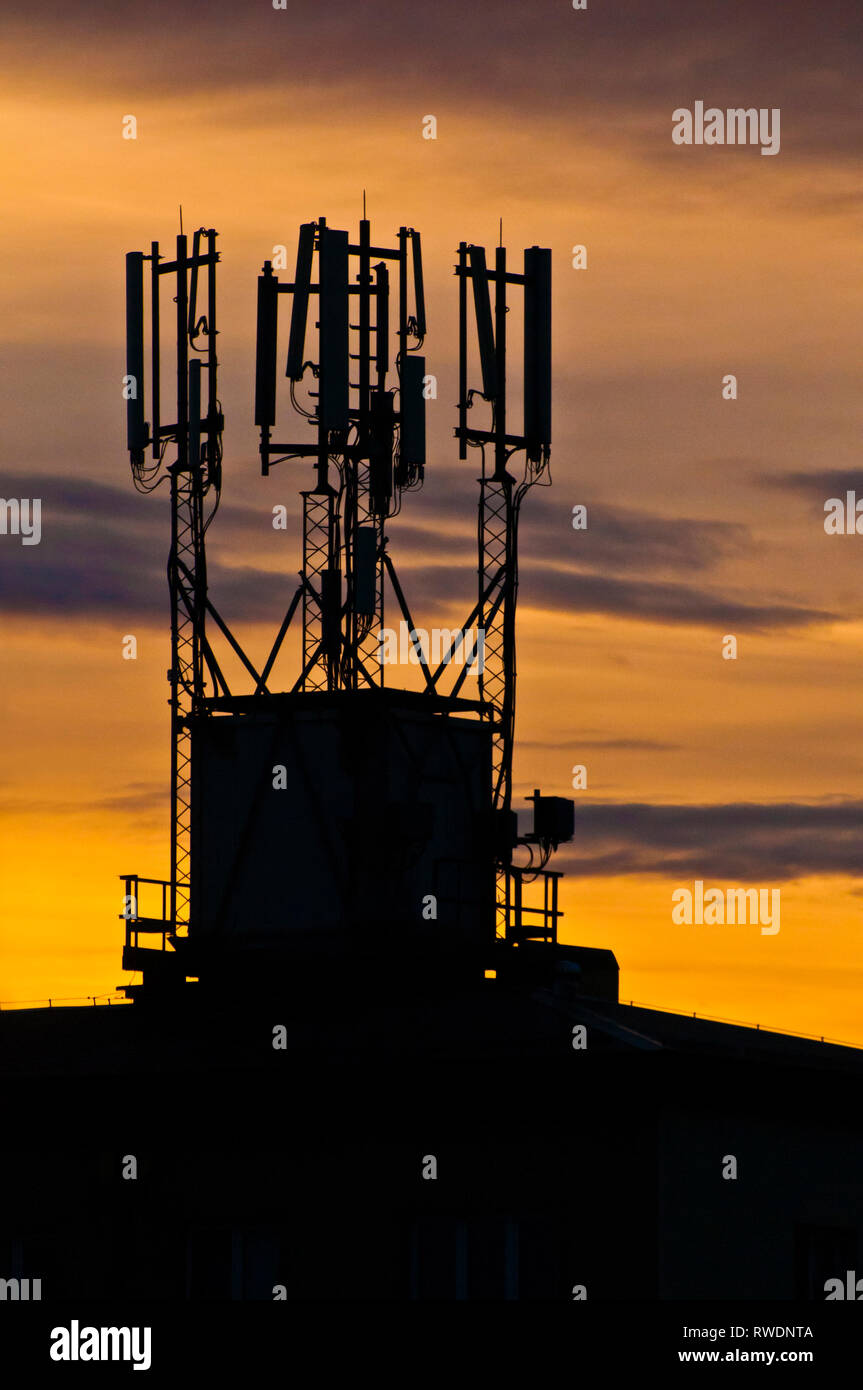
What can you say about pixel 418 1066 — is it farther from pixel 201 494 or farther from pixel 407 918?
pixel 201 494

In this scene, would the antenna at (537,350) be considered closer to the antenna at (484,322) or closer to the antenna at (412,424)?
the antenna at (484,322)

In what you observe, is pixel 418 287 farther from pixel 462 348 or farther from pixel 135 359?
pixel 135 359

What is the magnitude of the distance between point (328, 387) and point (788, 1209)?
18049 millimetres

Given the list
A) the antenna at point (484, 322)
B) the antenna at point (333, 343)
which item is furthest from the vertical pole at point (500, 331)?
the antenna at point (333, 343)

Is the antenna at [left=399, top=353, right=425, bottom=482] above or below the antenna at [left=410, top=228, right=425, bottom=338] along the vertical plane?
below

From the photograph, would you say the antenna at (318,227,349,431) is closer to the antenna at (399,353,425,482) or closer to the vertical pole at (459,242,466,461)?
the antenna at (399,353,425,482)

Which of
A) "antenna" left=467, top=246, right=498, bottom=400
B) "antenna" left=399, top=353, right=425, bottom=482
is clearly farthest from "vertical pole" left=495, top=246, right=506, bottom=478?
"antenna" left=399, top=353, right=425, bottom=482

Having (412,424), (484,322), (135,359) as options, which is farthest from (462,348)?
(135,359)

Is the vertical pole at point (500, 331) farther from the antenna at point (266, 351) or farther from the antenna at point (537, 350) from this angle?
the antenna at point (266, 351)

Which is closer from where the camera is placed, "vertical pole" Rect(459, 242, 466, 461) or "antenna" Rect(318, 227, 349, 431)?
"antenna" Rect(318, 227, 349, 431)

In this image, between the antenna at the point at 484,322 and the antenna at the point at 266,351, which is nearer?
the antenna at the point at 266,351

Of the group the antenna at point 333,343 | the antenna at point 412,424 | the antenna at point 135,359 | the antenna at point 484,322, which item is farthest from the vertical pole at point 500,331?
the antenna at point 135,359

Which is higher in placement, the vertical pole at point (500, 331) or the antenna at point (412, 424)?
the vertical pole at point (500, 331)
